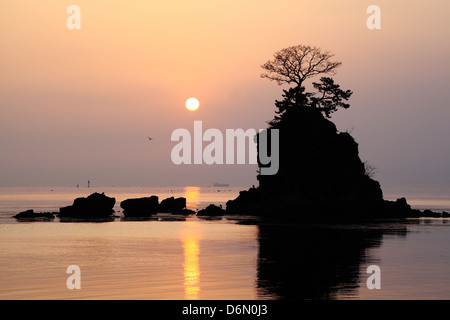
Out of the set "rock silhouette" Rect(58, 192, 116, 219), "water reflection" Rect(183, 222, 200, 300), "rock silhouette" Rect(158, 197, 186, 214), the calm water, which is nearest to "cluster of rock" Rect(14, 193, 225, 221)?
"rock silhouette" Rect(58, 192, 116, 219)

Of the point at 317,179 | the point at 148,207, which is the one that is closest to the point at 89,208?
the point at 148,207

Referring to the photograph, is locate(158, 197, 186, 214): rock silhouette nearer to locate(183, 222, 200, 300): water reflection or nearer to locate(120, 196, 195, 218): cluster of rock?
locate(120, 196, 195, 218): cluster of rock

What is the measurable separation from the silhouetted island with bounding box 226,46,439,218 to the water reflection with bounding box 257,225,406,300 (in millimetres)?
22497

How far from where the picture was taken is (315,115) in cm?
9531

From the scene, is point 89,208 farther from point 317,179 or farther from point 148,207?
point 317,179

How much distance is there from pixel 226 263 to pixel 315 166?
5617 cm

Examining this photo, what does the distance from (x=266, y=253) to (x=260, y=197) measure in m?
55.1

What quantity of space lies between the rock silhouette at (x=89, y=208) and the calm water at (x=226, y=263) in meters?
26.1

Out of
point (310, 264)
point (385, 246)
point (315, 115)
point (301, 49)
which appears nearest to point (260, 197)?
point (315, 115)

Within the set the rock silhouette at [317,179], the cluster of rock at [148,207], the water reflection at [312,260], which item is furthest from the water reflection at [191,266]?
the cluster of rock at [148,207]

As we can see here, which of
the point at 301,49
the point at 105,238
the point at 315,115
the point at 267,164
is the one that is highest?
the point at 301,49

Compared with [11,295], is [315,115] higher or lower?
higher

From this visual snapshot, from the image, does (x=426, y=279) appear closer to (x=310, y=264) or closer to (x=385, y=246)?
(x=310, y=264)

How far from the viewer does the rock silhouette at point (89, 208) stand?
308 ft
